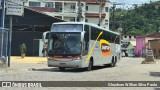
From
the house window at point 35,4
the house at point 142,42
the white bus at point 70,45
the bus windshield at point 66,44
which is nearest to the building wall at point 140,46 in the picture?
the house at point 142,42

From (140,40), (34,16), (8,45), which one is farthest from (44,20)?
(140,40)

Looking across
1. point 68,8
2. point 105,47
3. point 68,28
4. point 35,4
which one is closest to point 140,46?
point 68,8

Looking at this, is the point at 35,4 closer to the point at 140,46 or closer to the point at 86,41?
the point at 140,46

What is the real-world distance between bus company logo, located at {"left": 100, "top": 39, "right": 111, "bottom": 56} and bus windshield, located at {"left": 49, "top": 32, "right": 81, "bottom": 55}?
5.73 m

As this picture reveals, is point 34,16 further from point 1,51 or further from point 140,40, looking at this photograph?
point 140,40

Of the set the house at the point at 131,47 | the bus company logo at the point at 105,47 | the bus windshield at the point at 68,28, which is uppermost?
the bus windshield at the point at 68,28

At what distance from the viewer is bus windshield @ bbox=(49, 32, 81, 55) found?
2683 cm

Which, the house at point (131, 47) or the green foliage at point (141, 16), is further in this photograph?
the house at point (131, 47)

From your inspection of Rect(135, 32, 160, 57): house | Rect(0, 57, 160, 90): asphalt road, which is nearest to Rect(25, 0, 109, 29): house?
Rect(135, 32, 160, 57): house

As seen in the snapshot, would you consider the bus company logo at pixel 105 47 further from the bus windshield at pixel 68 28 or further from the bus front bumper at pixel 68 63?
the bus front bumper at pixel 68 63

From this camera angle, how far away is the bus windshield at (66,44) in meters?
26.8

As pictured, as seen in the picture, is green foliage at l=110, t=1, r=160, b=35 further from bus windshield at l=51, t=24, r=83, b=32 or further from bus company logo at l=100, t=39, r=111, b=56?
bus windshield at l=51, t=24, r=83, b=32

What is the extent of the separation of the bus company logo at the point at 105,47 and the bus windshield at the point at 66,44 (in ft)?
18.8

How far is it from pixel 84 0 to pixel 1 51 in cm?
7167
